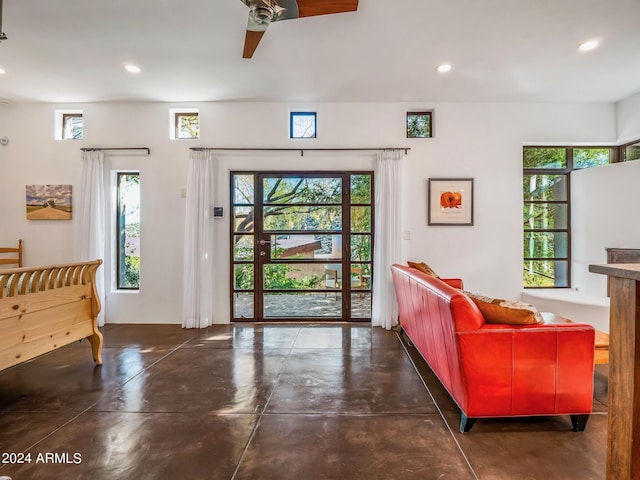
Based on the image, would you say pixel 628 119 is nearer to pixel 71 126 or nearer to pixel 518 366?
pixel 518 366

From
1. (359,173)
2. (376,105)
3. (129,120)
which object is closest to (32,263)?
(129,120)

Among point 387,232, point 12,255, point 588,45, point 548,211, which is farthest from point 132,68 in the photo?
point 548,211

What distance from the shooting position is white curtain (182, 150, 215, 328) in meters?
4.15

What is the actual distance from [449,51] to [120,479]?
4112mm

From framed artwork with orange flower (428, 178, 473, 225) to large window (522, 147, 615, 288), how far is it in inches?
36.6

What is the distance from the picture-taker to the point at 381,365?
2.92 meters

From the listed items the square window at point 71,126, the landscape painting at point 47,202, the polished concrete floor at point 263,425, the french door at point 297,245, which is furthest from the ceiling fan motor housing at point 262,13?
the landscape painting at point 47,202

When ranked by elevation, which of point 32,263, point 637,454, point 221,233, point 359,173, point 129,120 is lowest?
point 637,454

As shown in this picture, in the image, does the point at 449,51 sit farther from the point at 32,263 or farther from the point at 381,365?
the point at 32,263

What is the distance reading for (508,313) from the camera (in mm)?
1926

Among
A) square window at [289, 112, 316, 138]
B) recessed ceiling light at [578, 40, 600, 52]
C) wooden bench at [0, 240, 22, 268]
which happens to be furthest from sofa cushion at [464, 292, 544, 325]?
wooden bench at [0, 240, 22, 268]

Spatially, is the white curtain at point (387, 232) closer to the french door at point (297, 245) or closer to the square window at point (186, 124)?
the french door at point (297, 245)

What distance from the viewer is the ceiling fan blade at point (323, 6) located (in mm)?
1994

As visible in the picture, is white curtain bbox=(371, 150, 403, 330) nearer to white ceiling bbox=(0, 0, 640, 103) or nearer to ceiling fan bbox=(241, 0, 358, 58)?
white ceiling bbox=(0, 0, 640, 103)
